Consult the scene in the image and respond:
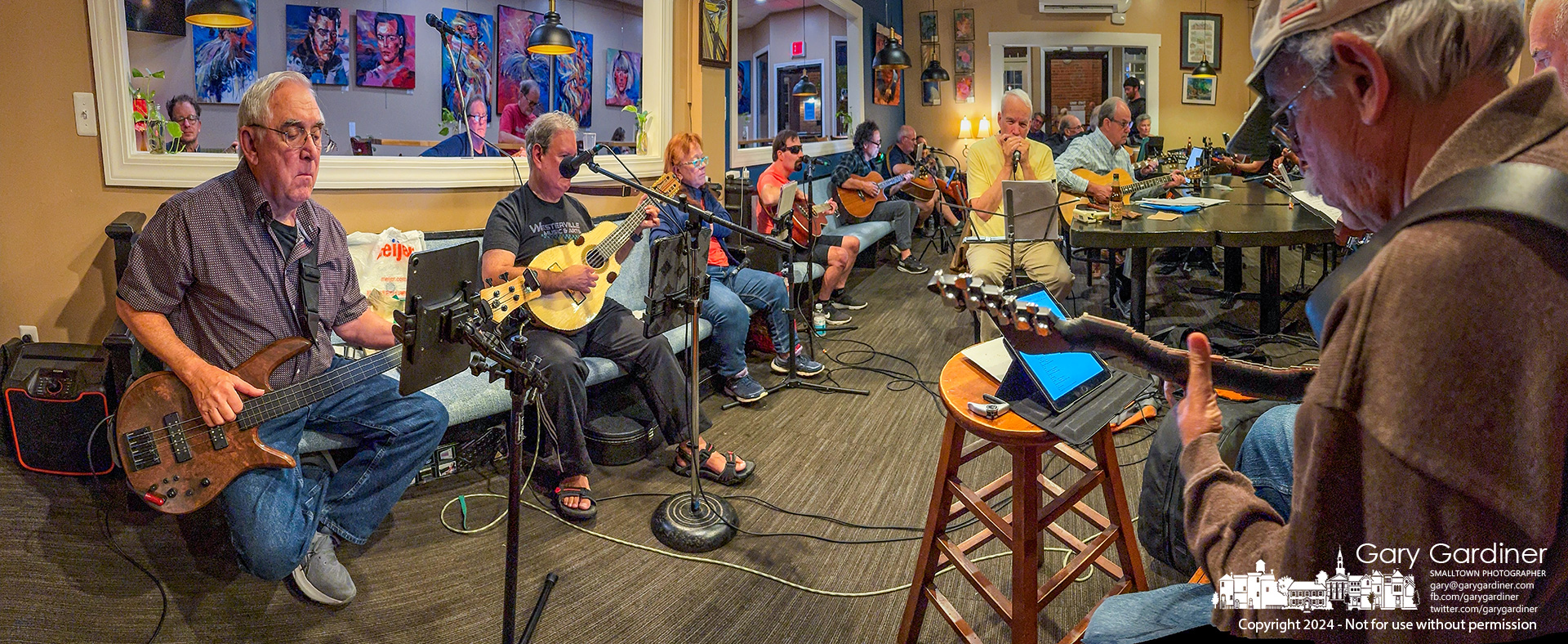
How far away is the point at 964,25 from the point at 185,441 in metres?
11.5

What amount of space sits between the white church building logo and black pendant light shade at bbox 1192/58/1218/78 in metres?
11.9

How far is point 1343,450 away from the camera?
764 mm

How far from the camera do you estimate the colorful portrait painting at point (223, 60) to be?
23.9ft

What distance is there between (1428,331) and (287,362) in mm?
2517

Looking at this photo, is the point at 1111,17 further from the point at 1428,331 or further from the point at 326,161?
the point at 1428,331

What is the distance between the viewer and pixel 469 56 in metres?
8.88

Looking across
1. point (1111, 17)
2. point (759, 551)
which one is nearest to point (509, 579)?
point (759, 551)

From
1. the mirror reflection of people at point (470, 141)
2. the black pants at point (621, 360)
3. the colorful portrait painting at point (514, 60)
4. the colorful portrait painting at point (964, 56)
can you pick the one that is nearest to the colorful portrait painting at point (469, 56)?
the colorful portrait painting at point (514, 60)

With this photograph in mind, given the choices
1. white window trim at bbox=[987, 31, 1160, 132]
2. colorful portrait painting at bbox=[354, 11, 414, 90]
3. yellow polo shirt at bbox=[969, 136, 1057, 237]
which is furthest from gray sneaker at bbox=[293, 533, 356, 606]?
white window trim at bbox=[987, 31, 1160, 132]

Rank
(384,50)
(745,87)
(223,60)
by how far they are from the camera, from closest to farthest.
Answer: (223,60)
(384,50)
(745,87)

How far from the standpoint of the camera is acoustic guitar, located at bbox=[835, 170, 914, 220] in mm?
7480

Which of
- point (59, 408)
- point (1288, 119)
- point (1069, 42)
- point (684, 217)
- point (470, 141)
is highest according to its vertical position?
point (1069, 42)

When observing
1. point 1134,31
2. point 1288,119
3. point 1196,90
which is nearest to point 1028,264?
point 1288,119

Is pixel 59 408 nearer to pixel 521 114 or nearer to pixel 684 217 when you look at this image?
pixel 684 217
